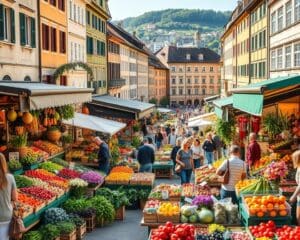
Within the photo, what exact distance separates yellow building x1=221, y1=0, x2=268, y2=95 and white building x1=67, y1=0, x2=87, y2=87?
31.8 feet

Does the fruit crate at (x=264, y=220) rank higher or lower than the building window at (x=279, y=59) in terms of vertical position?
lower

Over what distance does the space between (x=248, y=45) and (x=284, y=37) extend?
19566mm

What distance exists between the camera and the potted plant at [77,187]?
1501 cm

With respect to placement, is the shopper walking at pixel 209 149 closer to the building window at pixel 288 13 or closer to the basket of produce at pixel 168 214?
the building window at pixel 288 13

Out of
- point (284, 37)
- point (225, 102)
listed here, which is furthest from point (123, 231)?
point (284, 37)

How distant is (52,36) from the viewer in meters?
27.1

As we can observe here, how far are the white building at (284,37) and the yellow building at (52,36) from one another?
39.5 ft

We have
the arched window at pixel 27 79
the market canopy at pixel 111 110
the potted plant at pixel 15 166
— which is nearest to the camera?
the potted plant at pixel 15 166

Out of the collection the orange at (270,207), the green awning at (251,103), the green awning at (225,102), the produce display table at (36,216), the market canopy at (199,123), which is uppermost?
the green awning at (251,103)

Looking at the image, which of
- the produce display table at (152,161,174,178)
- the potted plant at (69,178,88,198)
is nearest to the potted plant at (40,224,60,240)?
the potted plant at (69,178,88,198)

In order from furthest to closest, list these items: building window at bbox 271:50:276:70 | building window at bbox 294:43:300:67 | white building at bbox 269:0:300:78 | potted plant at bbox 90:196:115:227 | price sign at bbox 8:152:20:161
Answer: building window at bbox 271:50:276:70 → white building at bbox 269:0:300:78 → building window at bbox 294:43:300:67 → price sign at bbox 8:152:20:161 → potted plant at bbox 90:196:115:227

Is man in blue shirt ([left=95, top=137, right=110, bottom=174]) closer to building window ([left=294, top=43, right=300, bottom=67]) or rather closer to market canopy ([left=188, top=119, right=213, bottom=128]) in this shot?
market canopy ([left=188, top=119, right=213, bottom=128])

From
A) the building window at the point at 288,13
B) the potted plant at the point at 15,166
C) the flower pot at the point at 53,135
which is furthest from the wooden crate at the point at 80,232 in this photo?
the building window at the point at 288,13

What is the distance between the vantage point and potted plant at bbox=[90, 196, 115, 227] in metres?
13.7
